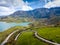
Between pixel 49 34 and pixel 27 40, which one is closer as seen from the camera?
pixel 27 40

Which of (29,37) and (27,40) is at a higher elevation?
(29,37)

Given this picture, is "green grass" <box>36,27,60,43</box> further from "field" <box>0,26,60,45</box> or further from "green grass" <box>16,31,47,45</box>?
"green grass" <box>16,31,47,45</box>

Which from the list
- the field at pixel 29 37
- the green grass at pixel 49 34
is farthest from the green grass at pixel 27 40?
the green grass at pixel 49 34

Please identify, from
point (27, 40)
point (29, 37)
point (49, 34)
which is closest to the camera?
point (27, 40)

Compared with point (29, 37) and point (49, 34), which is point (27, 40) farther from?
point (49, 34)

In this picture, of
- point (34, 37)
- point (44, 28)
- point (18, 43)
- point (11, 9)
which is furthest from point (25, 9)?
point (18, 43)

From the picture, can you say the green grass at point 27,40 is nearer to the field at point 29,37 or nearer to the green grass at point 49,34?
the field at point 29,37

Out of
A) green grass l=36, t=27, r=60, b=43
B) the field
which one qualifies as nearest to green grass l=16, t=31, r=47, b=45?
the field

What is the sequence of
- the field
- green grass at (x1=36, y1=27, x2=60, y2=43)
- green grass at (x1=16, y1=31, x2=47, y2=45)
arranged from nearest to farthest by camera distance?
green grass at (x1=16, y1=31, x2=47, y2=45), the field, green grass at (x1=36, y1=27, x2=60, y2=43)

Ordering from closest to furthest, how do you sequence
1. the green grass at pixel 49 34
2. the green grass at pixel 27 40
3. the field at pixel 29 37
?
the green grass at pixel 27 40 → the field at pixel 29 37 → the green grass at pixel 49 34

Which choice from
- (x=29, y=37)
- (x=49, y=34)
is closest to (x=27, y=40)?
(x=29, y=37)

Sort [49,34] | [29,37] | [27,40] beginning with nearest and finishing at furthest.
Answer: [27,40] < [29,37] < [49,34]

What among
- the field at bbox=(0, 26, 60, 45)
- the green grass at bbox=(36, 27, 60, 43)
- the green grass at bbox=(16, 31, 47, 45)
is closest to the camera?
the green grass at bbox=(16, 31, 47, 45)

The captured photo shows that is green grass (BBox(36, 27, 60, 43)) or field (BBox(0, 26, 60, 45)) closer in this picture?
field (BBox(0, 26, 60, 45))
